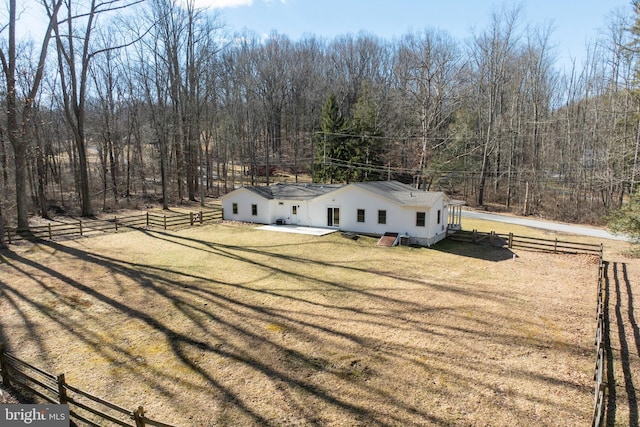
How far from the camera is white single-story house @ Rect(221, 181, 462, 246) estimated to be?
20.2 meters

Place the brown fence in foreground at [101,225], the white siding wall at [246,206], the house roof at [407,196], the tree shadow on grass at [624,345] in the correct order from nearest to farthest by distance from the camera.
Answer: the tree shadow on grass at [624,345], the brown fence in foreground at [101,225], the house roof at [407,196], the white siding wall at [246,206]

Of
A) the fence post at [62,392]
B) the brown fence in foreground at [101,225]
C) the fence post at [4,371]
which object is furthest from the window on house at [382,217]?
the fence post at [4,371]

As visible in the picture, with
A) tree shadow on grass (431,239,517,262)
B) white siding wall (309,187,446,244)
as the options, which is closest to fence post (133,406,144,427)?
tree shadow on grass (431,239,517,262)

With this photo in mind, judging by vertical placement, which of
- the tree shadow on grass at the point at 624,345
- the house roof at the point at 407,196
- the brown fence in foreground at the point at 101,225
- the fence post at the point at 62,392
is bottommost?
the tree shadow on grass at the point at 624,345

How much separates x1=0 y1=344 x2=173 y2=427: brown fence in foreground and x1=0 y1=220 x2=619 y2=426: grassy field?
0.31 meters

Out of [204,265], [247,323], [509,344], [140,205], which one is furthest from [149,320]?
[140,205]

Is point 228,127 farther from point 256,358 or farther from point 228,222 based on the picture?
point 256,358

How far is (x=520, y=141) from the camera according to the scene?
36250mm

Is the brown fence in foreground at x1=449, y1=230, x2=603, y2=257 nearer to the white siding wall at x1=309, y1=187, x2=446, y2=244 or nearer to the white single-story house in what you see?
the white single-story house

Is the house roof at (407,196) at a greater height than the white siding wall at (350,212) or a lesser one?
greater

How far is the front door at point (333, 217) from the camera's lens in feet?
75.9

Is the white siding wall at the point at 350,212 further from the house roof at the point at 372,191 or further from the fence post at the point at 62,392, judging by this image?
the fence post at the point at 62,392

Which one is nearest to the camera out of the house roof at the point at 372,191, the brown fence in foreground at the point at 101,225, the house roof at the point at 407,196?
the brown fence in foreground at the point at 101,225

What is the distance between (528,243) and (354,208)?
9871 mm
